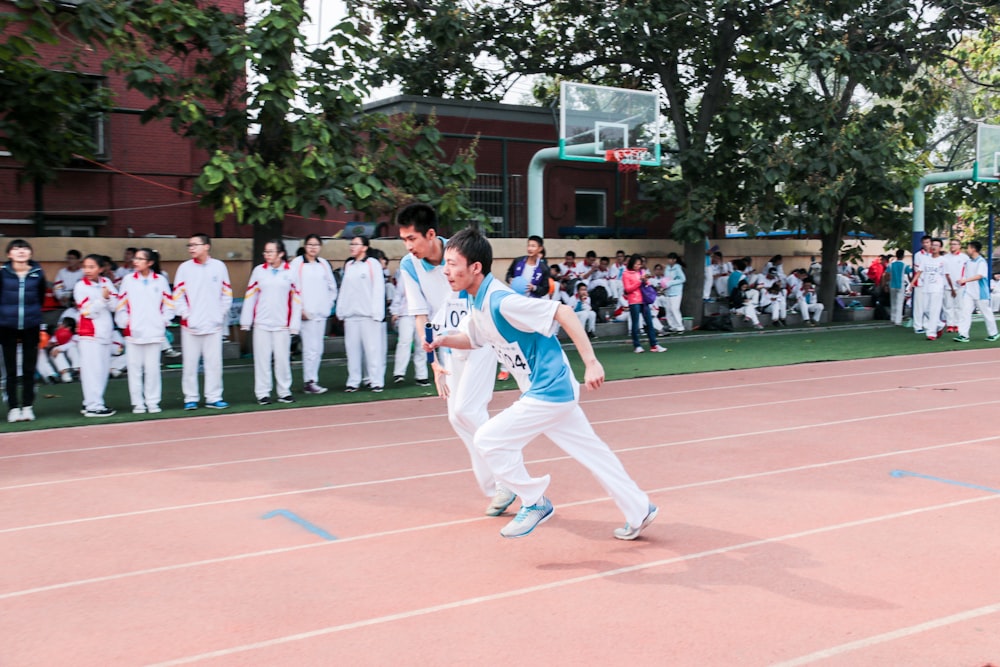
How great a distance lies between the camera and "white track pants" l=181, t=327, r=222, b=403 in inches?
471

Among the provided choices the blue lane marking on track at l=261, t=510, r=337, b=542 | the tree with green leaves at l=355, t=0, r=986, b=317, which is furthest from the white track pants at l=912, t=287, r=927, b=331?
the blue lane marking on track at l=261, t=510, r=337, b=542

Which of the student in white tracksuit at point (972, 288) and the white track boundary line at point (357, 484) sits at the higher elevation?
the student in white tracksuit at point (972, 288)

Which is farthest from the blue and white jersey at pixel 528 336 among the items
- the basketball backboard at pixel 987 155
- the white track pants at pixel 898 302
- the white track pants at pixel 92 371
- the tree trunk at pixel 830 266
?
the basketball backboard at pixel 987 155

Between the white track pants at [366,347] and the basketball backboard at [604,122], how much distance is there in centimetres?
693

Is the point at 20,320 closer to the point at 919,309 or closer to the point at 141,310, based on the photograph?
the point at 141,310

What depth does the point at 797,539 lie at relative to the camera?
5.97 m

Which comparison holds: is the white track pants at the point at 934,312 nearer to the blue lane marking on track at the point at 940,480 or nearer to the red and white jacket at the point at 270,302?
the blue lane marking on track at the point at 940,480

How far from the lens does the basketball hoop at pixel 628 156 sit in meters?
19.8

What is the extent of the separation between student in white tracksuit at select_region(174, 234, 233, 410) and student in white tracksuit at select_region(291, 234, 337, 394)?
135 centimetres

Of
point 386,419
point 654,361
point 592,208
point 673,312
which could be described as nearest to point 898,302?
point 673,312

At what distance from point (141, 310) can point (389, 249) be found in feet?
25.7

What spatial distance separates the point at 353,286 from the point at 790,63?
12.6m

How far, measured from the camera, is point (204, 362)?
1197cm

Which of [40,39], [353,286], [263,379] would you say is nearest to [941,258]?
[353,286]
